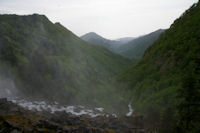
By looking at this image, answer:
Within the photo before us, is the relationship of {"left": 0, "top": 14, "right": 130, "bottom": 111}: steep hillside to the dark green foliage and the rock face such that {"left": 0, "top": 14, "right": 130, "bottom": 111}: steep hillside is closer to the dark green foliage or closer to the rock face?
the rock face

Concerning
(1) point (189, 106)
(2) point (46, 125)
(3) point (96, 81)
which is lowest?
(2) point (46, 125)

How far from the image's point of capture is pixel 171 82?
235 ft

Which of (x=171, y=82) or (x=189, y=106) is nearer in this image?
(x=189, y=106)

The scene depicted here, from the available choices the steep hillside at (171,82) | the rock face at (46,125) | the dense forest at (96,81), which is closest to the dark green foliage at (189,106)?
the steep hillside at (171,82)

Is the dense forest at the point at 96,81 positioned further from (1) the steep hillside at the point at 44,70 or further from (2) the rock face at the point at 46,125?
(2) the rock face at the point at 46,125

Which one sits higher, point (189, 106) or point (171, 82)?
point (189, 106)

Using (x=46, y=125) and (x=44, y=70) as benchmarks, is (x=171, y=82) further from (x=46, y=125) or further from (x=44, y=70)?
(x=44, y=70)

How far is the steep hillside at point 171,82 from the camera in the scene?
115 feet

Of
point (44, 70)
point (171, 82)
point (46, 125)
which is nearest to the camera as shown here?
point (46, 125)

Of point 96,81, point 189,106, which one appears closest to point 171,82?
point 189,106

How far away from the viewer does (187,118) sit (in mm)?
34781

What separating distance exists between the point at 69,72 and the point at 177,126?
7144cm

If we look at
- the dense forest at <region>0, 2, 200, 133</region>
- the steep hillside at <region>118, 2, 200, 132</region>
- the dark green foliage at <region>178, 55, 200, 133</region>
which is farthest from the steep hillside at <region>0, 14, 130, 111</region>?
the dark green foliage at <region>178, 55, 200, 133</region>

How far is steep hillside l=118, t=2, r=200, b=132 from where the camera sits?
35.0 meters
